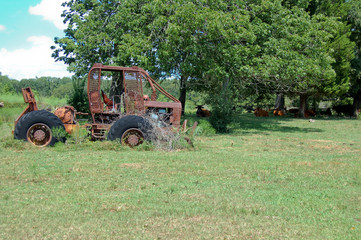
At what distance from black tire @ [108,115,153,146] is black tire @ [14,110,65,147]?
5.02 ft

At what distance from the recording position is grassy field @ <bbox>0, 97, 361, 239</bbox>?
187 inches

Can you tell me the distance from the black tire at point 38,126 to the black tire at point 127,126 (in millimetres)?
1530

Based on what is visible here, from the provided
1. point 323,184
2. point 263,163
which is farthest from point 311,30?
point 323,184

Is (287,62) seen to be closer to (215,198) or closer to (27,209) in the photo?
(215,198)

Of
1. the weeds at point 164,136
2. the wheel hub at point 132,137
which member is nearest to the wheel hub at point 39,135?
the wheel hub at point 132,137

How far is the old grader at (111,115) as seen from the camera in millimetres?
10656

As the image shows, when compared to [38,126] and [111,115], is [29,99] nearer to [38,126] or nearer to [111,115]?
[38,126]

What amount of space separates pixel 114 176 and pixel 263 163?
3840mm

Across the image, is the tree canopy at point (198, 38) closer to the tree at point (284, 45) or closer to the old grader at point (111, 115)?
the tree at point (284, 45)

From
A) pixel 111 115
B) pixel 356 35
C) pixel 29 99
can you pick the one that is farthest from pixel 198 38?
pixel 356 35

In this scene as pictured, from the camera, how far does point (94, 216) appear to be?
5.16 m

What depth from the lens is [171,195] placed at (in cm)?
621

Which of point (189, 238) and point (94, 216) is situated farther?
point (94, 216)

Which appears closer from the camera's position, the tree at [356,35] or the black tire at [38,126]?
the black tire at [38,126]
